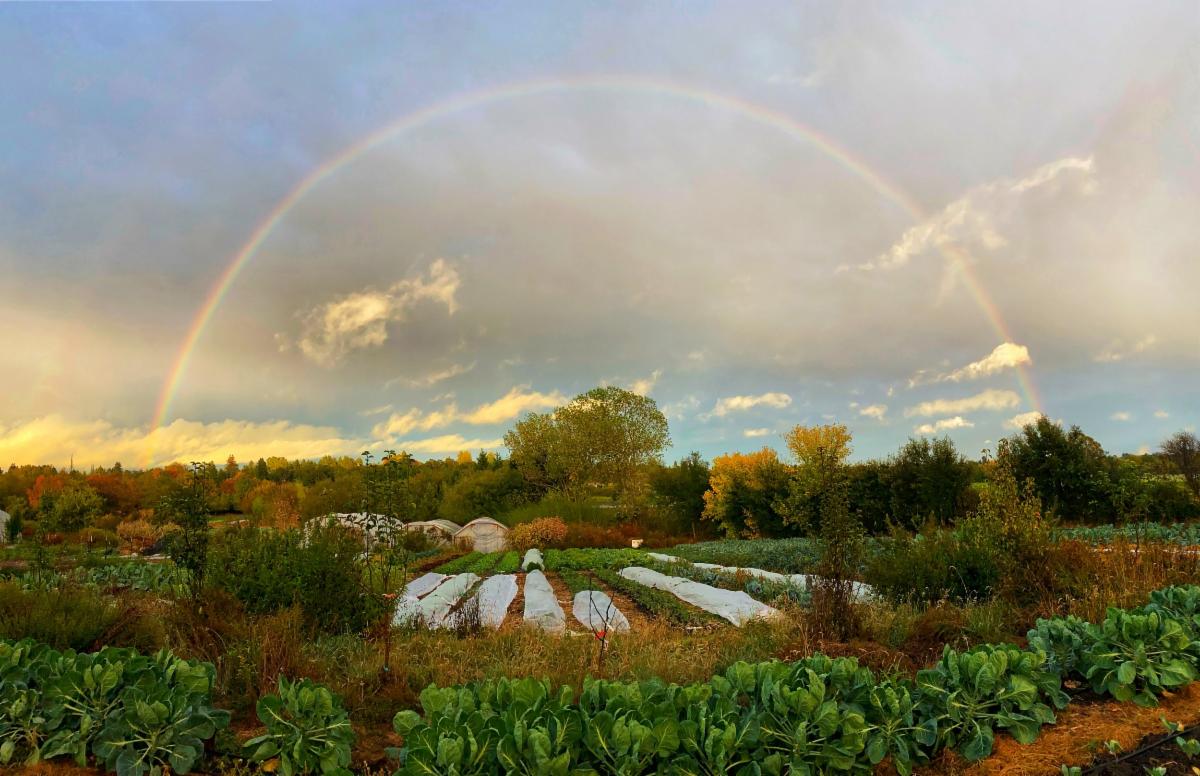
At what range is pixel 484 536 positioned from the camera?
95.8ft

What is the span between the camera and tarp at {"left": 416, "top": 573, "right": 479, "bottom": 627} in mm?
9313

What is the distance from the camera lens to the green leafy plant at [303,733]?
3.22m

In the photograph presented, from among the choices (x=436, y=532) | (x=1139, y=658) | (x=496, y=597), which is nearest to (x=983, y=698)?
(x=1139, y=658)

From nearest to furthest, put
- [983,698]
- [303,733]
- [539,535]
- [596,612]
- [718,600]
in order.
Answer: [303,733] → [983,698] → [596,612] → [718,600] → [539,535]

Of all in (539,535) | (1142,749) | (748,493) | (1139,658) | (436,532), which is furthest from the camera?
(436,532)

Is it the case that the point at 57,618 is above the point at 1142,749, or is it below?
above

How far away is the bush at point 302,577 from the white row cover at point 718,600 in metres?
4.14

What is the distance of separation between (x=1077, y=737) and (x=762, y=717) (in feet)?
6.44

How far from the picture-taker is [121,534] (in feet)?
104

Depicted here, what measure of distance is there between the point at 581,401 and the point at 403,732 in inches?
1483

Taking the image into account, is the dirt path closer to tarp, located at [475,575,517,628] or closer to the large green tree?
tarp, located at [475,575,517,628]

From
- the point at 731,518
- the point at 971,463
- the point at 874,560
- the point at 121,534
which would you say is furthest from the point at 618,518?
the point at 874,560

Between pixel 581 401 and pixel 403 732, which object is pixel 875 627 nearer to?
pixel 403 732

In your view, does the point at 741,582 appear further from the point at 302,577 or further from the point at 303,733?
the point at 303,733
